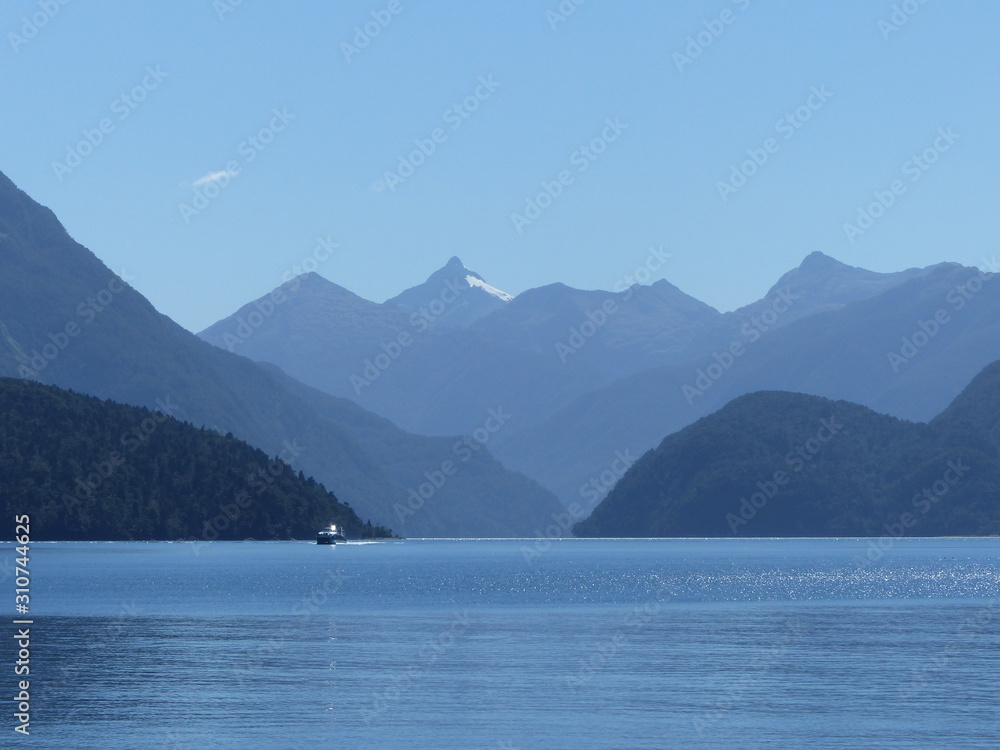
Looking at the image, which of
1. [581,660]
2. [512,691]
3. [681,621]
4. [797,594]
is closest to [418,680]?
[512,691]

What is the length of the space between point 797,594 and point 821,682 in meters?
103

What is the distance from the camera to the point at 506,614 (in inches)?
6225

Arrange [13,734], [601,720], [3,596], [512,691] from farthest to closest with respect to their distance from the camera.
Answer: [3,596], [512,691], [601,720], [13,734]

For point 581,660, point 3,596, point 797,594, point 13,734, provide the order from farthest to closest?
point 797,594 → point 3,596 → point 581,660 → point 13,734

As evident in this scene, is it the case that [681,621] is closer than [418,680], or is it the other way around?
[418,680]

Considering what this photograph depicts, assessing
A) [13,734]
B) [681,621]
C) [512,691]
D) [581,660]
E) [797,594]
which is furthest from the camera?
[797,594]

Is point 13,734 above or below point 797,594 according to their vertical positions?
below

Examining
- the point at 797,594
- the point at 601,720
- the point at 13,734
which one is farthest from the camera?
the point at 797,594

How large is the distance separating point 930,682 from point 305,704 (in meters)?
41.0

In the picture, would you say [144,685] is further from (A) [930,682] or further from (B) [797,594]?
(B) [797,594]

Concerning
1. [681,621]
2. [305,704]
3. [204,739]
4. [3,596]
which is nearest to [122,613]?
[3,596]

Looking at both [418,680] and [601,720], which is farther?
[418,680]

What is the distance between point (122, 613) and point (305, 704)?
7235 cm

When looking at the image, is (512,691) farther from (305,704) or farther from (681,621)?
(681,621)
